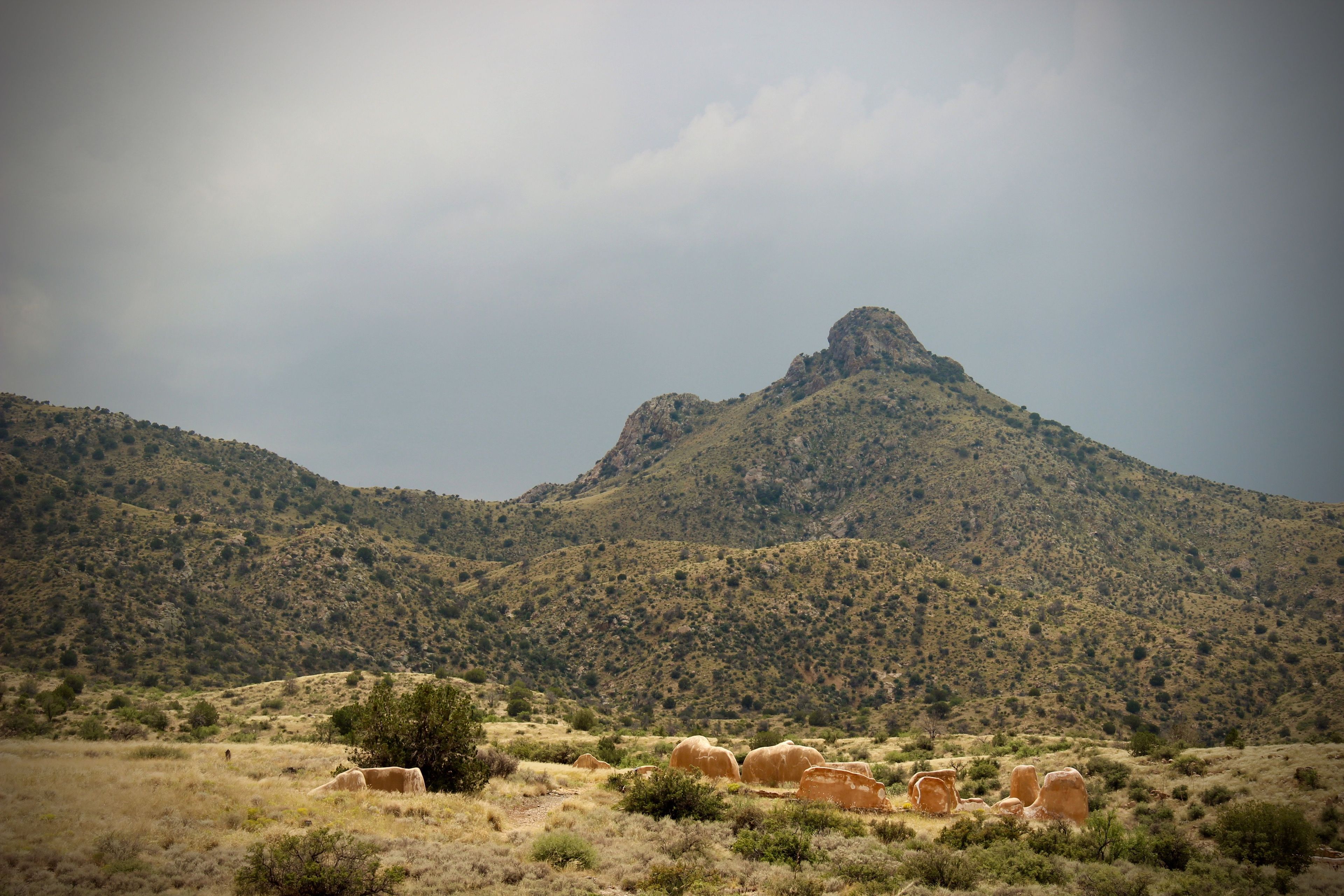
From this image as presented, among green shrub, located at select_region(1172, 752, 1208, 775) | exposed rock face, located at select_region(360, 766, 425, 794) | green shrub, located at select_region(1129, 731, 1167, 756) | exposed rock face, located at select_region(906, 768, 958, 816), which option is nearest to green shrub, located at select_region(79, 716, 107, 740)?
exposed rock face, located at select_region(360, 766, 425, 794)

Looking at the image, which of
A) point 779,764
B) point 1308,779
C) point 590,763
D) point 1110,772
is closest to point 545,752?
point 590,763

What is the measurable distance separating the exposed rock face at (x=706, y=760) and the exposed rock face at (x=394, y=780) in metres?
8.45

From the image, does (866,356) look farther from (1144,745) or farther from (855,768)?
(855,768)

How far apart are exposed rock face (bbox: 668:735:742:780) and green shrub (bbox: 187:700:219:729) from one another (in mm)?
26868

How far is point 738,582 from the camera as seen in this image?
295 feet

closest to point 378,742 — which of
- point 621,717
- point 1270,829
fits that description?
point 1270,829

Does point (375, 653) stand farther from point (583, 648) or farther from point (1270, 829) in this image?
point (1270, 829)

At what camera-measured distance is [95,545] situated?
68.5 meters

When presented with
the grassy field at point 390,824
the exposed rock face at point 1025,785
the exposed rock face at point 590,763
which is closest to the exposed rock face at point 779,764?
the grassy field at point 390,824

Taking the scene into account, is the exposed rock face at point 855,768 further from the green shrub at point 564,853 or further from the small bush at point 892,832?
the green shrub at point 564,853

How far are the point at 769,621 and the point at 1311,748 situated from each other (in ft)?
204

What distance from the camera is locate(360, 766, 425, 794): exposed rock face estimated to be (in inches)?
805

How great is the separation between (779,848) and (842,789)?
5494mm

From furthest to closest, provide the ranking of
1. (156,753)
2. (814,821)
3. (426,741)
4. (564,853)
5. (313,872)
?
(156,753) < (426,741) < (814,821) < (564,853) < (313,872)
